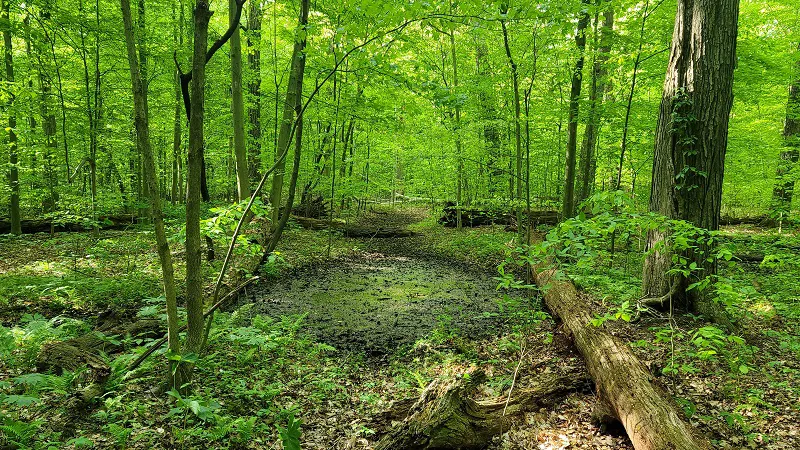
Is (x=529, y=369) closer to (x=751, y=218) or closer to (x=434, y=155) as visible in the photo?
(x=434, y=155)

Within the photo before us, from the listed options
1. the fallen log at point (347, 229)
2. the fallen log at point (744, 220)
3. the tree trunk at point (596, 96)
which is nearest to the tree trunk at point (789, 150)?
the fallen log at point (744, 220)

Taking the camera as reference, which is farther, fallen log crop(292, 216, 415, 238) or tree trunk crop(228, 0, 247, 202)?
fallen log crop(292, 216, 415, 238)

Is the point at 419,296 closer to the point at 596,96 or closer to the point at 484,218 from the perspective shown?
the point at 596,96

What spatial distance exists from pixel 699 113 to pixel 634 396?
3.94 meters

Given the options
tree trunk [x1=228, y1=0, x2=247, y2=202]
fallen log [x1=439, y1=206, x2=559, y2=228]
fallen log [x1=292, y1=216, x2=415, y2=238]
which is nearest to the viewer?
tree trunk [x1=228, y1=0, x2=247, y2=202]

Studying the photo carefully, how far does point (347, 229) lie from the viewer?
1463 centimetres

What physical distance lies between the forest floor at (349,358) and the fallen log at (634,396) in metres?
0.24

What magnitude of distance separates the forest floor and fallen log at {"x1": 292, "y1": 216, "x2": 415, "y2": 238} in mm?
5319

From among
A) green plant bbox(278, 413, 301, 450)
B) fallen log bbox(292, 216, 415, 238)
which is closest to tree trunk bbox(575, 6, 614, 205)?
green plant bbox(278, 413, 301, 450)

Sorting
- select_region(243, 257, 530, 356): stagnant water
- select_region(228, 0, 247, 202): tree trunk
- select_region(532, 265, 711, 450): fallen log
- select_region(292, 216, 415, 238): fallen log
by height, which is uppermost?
select_region(228, 0, 247, 202): tree trunk

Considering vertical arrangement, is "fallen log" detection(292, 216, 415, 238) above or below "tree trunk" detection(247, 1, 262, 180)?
below

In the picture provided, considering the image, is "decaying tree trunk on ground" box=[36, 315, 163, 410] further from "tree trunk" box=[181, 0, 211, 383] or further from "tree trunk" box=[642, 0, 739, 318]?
"tree trunk" box=[642, 0, 739, 318]

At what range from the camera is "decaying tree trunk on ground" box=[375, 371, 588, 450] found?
10.0 feet

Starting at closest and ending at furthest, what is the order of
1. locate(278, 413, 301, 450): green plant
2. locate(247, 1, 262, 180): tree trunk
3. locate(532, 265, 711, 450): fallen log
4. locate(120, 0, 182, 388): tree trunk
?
locate(278, 413, 301, 450): green plant
locate(532, 265, 711, 450): fallen log
locate(120, 0, 182, 388): tree trunk
locate(247, 1, 262, 180): tree trunk
